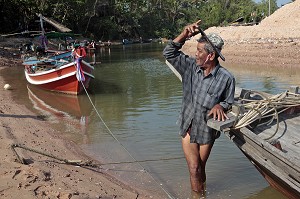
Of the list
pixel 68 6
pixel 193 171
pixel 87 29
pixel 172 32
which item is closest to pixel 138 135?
pixel 193 171

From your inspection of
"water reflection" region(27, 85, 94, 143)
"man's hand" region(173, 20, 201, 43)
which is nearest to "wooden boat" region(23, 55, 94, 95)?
"water reflection" region(27, 85, 94, 143)

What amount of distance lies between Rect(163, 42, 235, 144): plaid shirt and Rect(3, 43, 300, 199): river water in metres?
1.48

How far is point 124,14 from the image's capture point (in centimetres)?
6134

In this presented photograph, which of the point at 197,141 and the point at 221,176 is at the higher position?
the point at 197,141

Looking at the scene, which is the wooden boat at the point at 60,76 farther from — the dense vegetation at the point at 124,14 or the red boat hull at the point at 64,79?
the dense vegetation at the point at 124,14

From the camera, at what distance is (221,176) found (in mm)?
6012

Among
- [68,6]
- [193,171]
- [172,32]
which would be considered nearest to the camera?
[193,171]

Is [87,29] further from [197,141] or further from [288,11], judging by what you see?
[197,141]

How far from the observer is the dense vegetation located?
1593 inches

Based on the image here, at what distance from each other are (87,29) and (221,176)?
53.2m

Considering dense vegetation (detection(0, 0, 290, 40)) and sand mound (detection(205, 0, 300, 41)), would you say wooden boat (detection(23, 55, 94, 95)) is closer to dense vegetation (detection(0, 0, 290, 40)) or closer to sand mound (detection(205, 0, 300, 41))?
sand mound (detection(205, 0, 300, 41))

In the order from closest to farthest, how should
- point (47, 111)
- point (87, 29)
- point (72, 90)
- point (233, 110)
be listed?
A: point (233, 110) < point (47, 111) < point (72, 90) < point (87, 29)

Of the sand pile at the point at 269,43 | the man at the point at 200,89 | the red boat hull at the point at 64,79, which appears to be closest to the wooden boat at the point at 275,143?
the man at the point at 200,89

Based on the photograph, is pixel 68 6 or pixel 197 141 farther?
pixel 68 6
